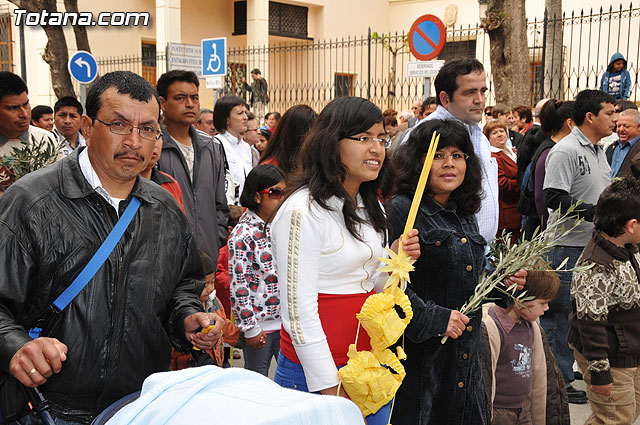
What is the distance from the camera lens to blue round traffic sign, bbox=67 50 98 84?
11969mm

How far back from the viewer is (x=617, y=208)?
4137mm

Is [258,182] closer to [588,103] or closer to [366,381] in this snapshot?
[366,381]

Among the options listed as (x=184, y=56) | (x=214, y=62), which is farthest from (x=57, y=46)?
(x=214, y=62)

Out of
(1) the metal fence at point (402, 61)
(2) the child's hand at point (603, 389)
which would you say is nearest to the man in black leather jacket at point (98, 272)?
(2) the child's hand at point (603, 389)

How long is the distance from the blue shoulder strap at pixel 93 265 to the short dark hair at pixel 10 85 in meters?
3.65

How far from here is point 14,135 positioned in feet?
17.5

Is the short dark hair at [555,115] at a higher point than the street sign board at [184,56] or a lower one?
lower

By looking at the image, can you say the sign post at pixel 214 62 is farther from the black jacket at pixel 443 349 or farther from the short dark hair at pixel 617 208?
the black jacket at pixel 443 349

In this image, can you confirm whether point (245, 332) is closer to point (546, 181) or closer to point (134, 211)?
point (134, 211)

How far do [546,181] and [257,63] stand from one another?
19021mm

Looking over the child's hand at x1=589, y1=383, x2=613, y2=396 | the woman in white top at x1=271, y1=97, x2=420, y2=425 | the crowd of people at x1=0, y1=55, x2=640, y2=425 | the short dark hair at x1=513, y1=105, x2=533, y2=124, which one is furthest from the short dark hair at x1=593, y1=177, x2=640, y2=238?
the short dark hair at x1=513, y1=105, x2=533, y2=124

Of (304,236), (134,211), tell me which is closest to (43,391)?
(134,211)

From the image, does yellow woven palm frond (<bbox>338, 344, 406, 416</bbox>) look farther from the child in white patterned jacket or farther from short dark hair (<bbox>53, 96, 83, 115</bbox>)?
short dark hair (<bbox>53, 96, 83, 115</bbox>)

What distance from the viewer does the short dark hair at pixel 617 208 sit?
4117 mm
